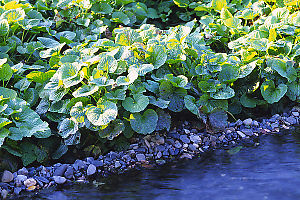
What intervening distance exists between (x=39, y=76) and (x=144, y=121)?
1008 mm

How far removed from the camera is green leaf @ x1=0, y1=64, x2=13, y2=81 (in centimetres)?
326

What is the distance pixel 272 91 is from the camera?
12.0 feet

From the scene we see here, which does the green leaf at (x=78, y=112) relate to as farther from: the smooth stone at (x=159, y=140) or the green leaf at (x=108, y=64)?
the smooth stone at (x=159, y=140)

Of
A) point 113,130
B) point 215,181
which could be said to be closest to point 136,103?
point 113,130

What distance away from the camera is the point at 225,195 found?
2.55m

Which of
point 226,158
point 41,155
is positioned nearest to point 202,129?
point 226,158

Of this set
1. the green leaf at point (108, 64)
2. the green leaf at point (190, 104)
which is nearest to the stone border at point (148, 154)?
the green leaf at point (190, 104)

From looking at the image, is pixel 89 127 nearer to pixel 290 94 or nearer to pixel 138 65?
pixel 138 65

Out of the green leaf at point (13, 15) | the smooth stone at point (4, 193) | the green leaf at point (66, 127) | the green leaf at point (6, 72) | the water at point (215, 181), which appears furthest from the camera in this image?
the green leaf at point (13, 15)

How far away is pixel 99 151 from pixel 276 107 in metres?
1.81

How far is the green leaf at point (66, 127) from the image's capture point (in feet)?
9.95

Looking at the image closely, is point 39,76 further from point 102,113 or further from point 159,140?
point 159,140

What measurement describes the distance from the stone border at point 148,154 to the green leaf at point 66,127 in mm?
231

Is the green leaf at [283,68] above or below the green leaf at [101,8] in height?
below
